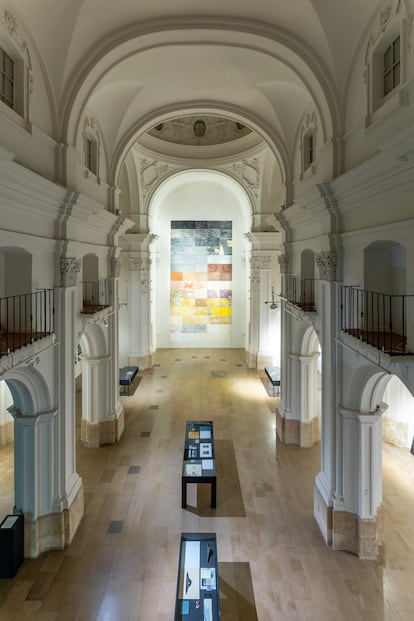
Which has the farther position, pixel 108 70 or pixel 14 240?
pixel 108 70

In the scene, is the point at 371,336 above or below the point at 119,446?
above

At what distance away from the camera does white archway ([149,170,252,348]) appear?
23125 millimetres

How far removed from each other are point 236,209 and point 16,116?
1768cm

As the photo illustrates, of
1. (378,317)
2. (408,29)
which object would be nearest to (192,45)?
(408,29)

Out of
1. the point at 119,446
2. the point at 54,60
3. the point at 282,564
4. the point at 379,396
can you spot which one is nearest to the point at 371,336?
the point at 379,396

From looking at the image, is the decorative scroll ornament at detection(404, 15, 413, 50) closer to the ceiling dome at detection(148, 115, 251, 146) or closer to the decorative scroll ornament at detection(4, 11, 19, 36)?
the decorative scroll ornament at detection(4, 11, 19, 36)

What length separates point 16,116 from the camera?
632 cm

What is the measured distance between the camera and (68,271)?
7871 mm

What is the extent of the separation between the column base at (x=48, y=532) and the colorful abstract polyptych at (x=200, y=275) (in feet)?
53.1

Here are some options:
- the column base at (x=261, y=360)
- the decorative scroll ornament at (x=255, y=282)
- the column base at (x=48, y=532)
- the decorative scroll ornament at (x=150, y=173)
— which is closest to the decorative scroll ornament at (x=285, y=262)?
the column base at (x=48, y=532)

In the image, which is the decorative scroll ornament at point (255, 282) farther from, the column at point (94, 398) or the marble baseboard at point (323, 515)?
the marble baseboard at point (323, 515)

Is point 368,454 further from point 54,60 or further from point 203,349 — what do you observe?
point 203,349

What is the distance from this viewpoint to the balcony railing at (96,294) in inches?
400

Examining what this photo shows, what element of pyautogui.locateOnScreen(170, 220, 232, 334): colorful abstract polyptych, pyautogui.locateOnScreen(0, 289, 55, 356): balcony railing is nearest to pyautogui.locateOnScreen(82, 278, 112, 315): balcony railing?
pyautogui.locateOnScreen(0, 289, 55, 356): balcony railing
